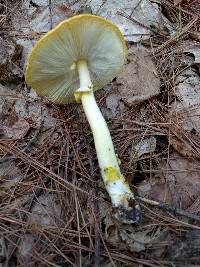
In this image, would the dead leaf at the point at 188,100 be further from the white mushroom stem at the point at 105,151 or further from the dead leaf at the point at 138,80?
the white mushroom stem at the point at 105,151

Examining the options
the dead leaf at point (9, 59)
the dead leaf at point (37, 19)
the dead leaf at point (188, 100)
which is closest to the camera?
the dead leaf at point (188, 100)

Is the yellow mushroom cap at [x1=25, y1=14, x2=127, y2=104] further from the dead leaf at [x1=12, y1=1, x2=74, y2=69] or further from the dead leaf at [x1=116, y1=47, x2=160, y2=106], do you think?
the dead leaf at [x1=12, y1=1, x2=74, y2=69]

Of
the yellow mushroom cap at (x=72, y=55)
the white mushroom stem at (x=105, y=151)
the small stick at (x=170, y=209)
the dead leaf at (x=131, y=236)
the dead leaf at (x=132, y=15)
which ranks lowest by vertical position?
the dead leaf at (x=131, y=236)

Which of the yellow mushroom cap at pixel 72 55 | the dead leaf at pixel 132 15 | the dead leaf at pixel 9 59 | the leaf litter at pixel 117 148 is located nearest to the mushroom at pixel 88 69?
the yellow mushroom cap at pixel 72 55

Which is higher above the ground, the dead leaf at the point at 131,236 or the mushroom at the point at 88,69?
the mushroom at the point at 88,69

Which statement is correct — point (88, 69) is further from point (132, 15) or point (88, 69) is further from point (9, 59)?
point (132, 15)

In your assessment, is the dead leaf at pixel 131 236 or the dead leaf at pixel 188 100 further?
the dead leaf at pixel 188 100

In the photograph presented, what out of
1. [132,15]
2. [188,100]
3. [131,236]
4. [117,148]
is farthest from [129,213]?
[132,15]

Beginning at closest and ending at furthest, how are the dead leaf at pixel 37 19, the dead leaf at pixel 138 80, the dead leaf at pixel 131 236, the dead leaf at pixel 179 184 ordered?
the dead leaf at pixel 131 236 → the dead leaf at pixel 179 184 → the dead leaf at pixel 138 80 → the dead leaf at pixel 37 19

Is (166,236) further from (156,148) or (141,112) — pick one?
A: (141,112)
